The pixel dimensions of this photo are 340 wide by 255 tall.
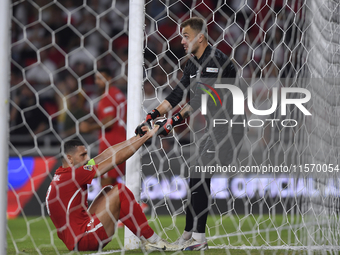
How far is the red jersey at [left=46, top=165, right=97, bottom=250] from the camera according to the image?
6.42 feet

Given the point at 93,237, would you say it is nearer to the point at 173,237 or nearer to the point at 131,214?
the point at 131,214

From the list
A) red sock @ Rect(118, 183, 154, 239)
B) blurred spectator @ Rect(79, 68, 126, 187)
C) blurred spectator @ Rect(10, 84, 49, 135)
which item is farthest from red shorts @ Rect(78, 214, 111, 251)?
blurred spectator @ Rect(10, 84, 49, 135)

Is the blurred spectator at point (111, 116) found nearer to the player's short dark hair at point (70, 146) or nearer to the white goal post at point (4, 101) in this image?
the player's short dark hair at point (70, 146)

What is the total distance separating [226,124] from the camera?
227cm

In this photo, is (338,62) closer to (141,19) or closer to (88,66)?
(141,19)

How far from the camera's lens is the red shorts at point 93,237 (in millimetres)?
1962

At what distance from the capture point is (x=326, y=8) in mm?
2365

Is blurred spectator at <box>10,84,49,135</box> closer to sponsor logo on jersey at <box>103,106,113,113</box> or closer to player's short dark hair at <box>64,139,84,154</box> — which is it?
sponsor logo on jersey at <box>103,106,113,113</box>

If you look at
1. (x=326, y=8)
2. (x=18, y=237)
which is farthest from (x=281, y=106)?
(x=18, y=237)

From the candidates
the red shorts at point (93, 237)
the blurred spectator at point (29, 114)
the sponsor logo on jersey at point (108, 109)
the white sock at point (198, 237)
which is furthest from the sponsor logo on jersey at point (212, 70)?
the blurred spectator at point (29, 114)

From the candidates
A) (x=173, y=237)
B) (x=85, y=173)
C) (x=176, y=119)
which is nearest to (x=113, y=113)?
(x=173, y=237)

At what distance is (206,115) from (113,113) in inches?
48.9

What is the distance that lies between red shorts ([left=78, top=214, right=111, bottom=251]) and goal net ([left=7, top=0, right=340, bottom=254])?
11.3 inches

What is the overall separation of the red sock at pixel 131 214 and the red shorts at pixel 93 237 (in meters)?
0.12
